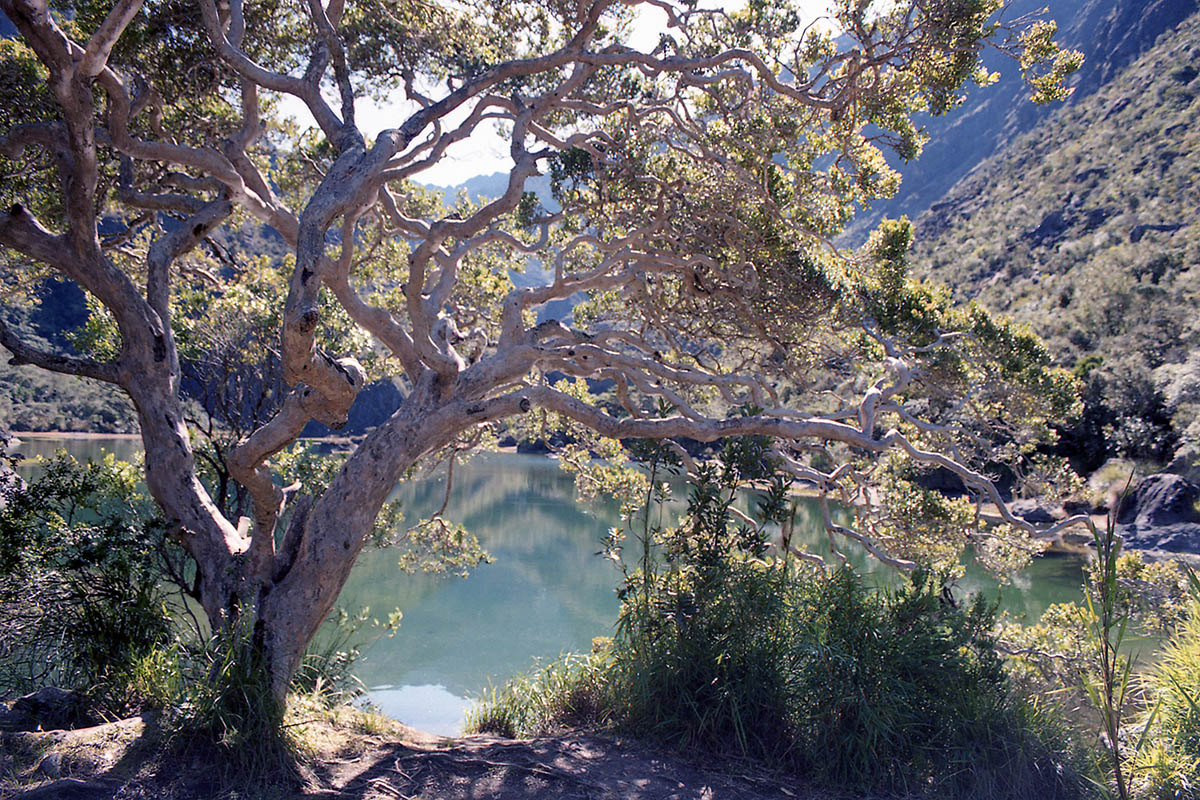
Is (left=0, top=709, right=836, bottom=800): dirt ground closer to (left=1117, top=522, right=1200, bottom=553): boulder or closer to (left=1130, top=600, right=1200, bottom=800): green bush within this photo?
(left=1130, top=600, right=1200, bottom=800): green bush

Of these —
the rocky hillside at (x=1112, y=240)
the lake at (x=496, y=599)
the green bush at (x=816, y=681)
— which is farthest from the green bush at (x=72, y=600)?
the rocky hillside at (x=1112, y=240)

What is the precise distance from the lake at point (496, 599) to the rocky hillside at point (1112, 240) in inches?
265

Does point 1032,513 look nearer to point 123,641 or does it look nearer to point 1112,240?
point 1112,240

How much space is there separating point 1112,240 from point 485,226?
33.6 meters

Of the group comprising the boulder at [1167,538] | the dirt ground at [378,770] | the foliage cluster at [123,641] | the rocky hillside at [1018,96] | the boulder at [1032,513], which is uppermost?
the rocky hillside at [1018,96]

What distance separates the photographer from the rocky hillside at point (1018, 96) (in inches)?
1654

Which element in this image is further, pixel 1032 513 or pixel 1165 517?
pixel 1032 513

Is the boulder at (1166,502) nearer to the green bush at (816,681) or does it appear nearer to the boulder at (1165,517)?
the boulder at (1165,517)

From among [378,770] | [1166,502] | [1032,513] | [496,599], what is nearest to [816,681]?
[378,770]

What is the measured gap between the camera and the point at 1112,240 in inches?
1171

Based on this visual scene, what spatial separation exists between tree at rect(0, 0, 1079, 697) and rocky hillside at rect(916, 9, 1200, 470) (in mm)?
18079

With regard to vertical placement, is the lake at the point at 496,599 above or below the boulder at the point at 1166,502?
below

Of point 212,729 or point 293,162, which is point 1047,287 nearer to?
point 293,162

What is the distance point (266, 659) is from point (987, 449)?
5.72 m
